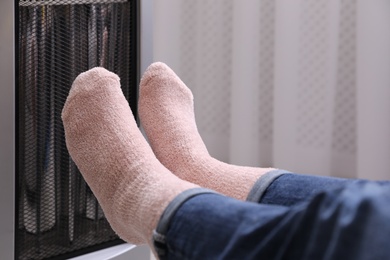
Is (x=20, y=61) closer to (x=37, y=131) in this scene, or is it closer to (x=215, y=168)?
(x=37, y=131)

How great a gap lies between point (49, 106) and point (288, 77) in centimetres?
67

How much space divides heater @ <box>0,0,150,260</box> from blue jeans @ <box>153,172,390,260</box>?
12.1 inches

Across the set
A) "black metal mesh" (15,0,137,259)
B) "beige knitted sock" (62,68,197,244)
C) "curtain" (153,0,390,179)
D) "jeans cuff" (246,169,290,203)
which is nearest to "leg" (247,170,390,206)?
"jeans cuff" (246,169,290,203)

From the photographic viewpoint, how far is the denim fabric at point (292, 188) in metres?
0.49

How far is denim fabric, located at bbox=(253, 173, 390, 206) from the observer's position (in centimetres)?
49

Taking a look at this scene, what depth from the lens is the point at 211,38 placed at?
1.31 metres

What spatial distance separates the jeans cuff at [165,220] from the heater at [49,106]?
0.95 ft

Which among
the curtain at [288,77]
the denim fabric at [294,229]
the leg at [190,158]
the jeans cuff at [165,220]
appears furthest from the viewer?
the curtain at [288,77]

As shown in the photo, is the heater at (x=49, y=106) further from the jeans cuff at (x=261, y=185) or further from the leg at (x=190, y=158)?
the jeans cuff at (x=261, y=185)

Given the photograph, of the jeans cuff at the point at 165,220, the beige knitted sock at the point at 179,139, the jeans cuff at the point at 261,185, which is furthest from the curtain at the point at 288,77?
the jeans cuff at the point at 165,220

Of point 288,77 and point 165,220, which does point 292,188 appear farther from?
point 288,77

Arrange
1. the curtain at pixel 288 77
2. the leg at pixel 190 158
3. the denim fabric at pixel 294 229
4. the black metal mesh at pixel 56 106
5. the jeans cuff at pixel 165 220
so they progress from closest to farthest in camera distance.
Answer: the denim fabric at pixel 294 229, the jeans cuff at pixel 165 220, the leg at pixel 190 158, the black metal mesh at pixel 56 106, the curtain at pixel 288 77

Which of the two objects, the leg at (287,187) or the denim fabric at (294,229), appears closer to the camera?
the denim fabric at (294,229)

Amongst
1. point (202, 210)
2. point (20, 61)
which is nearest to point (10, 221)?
point (20, 61)
